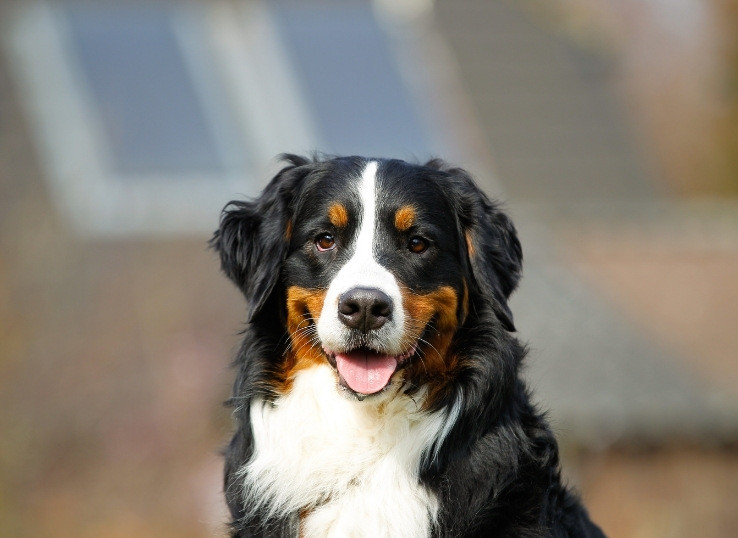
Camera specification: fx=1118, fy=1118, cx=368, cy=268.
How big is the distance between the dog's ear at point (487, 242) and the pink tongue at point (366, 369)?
544mm

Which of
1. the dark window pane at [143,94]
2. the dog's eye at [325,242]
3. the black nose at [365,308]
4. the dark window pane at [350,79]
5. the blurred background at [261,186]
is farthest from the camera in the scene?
the dark window pane at [350,79]

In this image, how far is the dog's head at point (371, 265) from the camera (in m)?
4.52

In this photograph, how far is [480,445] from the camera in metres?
4.65

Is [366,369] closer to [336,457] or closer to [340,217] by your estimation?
[336,457]

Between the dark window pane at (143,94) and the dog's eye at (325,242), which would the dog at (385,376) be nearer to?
the dog's eye at (325,242)

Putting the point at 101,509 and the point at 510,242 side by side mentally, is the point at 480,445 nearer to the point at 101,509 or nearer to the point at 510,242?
the point at 510,242

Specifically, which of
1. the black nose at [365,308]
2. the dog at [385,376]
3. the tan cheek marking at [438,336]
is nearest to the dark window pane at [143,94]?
the dog at [385,376]

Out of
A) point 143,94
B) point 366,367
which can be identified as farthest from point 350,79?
point 366,367

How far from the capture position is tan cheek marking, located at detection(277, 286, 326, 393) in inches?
186

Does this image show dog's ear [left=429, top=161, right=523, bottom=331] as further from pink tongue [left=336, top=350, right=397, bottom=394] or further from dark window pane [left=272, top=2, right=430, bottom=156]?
dark window pane [left=272, top=2, right=430, bottom=156]

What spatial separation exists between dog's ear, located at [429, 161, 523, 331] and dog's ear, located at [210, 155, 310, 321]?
Result: 0.73 meters

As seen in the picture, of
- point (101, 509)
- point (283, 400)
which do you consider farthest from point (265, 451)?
point (101, 509)

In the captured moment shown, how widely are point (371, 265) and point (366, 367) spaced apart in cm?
42

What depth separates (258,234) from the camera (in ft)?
16.4
